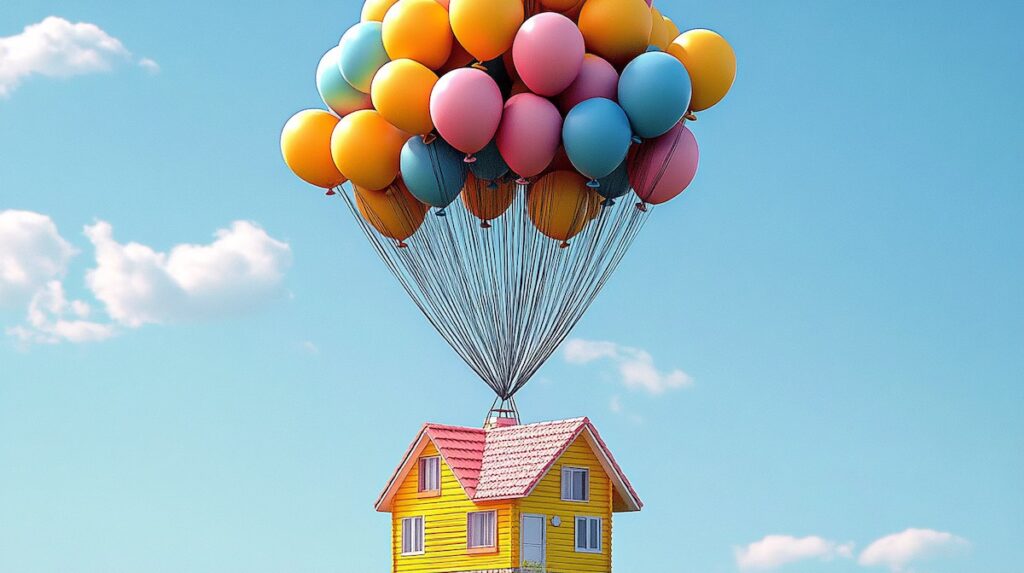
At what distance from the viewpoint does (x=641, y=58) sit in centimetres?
2395

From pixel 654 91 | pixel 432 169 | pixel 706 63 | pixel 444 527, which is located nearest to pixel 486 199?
pixel 432 169

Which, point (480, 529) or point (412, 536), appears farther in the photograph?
point (412, 536)

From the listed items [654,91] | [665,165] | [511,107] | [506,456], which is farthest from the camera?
[506,456]

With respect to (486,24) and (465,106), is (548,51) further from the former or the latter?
(465,106)

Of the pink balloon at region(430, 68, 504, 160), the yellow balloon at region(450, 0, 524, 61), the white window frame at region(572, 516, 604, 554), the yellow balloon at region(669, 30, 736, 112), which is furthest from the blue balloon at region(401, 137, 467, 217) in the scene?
the white window frame at region(572, 516, 604, 554)

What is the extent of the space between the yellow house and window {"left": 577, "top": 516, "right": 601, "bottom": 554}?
0.05 ft

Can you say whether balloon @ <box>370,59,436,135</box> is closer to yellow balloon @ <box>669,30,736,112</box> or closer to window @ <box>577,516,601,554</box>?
yellow balloon @ <box>669,30,736,112</box>

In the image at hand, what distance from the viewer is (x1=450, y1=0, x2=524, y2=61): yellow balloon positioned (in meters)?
23.5

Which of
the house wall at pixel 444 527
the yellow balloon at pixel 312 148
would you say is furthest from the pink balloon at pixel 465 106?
the house wall at pixel 444 527

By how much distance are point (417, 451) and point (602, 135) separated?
660 centimetres

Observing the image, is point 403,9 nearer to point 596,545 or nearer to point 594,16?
point 594,16

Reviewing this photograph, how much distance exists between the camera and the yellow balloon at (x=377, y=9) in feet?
84.0

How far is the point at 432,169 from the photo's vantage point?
2452cm

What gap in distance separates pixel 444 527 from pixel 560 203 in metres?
5.55
